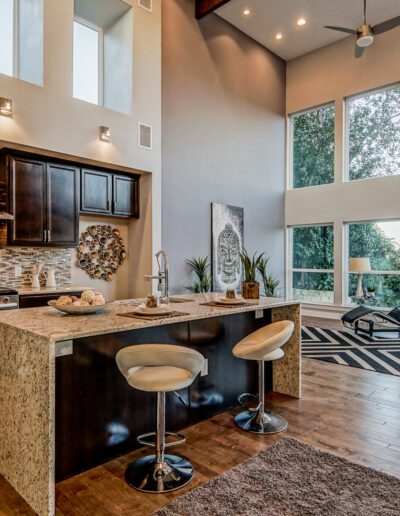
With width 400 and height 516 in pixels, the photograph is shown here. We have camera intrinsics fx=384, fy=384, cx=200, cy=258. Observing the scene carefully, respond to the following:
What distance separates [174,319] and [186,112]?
5.06 meters

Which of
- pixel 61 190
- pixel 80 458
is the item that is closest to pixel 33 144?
pixel 61 190

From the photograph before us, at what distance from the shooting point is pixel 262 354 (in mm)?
2727

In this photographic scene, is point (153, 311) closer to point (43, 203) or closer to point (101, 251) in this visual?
point (43, 203)

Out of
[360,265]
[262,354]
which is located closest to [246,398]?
[262,354]

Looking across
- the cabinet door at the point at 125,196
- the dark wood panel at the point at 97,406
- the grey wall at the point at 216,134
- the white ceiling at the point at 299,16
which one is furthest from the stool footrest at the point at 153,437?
the white ceiling at the point at 299,16

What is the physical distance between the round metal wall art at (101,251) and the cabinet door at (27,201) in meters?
0.85

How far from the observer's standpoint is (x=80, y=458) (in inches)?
90.7

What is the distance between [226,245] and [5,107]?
172 inches

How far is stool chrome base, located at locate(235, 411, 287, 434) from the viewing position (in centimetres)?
284

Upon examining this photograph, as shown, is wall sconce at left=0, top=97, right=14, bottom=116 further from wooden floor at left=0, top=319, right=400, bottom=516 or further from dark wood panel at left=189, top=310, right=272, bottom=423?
wooden floor at left=0, top=319, right=400, bottom=516

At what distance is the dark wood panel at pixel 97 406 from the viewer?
224 cm

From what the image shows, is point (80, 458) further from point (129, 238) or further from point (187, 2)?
point (187, 2)

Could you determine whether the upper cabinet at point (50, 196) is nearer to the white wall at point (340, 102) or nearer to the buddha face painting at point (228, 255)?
the buddha face painting at point (228, 255)

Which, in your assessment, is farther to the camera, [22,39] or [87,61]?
[87,61]
